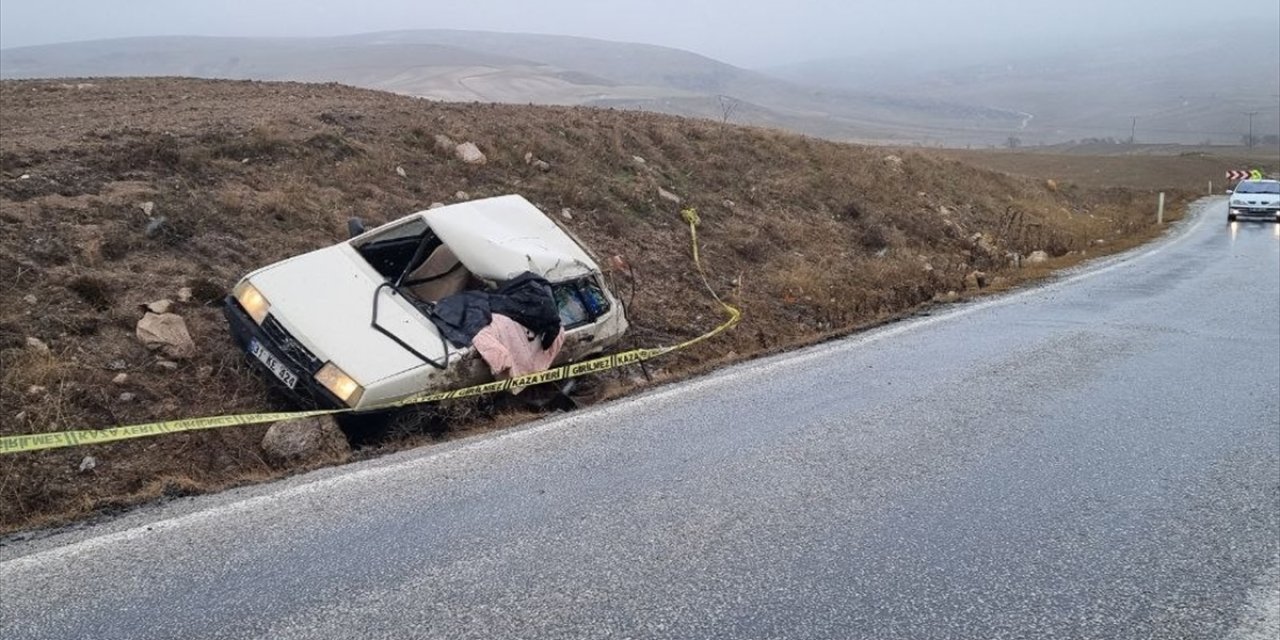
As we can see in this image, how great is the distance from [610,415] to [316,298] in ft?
8.03

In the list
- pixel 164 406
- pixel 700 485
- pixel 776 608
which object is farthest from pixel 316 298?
pixel 776 608

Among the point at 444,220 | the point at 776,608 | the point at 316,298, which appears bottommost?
the point at 776,608

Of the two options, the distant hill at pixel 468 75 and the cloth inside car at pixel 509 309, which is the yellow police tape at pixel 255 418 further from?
the distant hill at pixel 468 75

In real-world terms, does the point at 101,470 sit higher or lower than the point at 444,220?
lower

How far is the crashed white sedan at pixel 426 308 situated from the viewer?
647cm

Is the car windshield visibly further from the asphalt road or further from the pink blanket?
the pink blanket

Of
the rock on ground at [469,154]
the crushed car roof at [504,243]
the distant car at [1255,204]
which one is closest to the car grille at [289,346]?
the crushed car roof at [504,243]

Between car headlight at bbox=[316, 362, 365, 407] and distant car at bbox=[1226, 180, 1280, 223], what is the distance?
29.6 m

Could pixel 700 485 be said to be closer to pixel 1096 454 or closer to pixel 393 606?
pixel 393 606

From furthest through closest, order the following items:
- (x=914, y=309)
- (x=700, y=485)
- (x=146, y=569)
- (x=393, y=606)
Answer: (x=914, y=309)
(x=700, y=485)
(x=146, y=569)
(x=393, y=606)

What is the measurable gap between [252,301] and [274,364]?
28.8 inches

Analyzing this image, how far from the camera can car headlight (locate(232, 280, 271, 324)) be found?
22.5ft

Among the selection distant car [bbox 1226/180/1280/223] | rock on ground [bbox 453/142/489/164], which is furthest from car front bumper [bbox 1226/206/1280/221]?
rock on ground [bbox 453/142/489/164]

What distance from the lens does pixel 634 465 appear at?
5535mm
